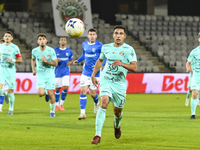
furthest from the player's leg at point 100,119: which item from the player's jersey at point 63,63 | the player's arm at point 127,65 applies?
the player's jersey at point 63,63

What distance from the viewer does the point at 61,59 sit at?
12.8 metres

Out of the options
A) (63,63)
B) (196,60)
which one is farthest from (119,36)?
(63,63)

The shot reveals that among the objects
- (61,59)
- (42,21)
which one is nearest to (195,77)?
(61,59)

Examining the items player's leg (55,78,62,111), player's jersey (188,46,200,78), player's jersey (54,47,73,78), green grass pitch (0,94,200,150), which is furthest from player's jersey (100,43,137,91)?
player's jersey (54,47,73,78)

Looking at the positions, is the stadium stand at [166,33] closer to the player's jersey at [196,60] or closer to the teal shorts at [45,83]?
the player's jersey at [196,60]

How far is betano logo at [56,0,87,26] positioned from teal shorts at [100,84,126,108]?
66.3 ft

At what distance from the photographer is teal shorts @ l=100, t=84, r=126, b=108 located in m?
6.21

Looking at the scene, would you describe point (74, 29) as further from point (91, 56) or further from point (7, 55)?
point (7, 55)

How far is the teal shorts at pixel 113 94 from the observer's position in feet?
20.4

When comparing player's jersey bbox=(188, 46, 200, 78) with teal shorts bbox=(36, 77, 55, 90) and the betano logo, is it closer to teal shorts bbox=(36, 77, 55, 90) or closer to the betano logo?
teal shorts bbox=(36, 77, 55, 90)

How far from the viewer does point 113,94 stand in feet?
20.7

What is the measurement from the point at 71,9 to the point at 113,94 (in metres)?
20.7

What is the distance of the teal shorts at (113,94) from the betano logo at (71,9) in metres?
20.2

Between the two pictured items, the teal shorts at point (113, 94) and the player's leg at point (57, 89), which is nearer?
the teal shorts at point (113, 94)
